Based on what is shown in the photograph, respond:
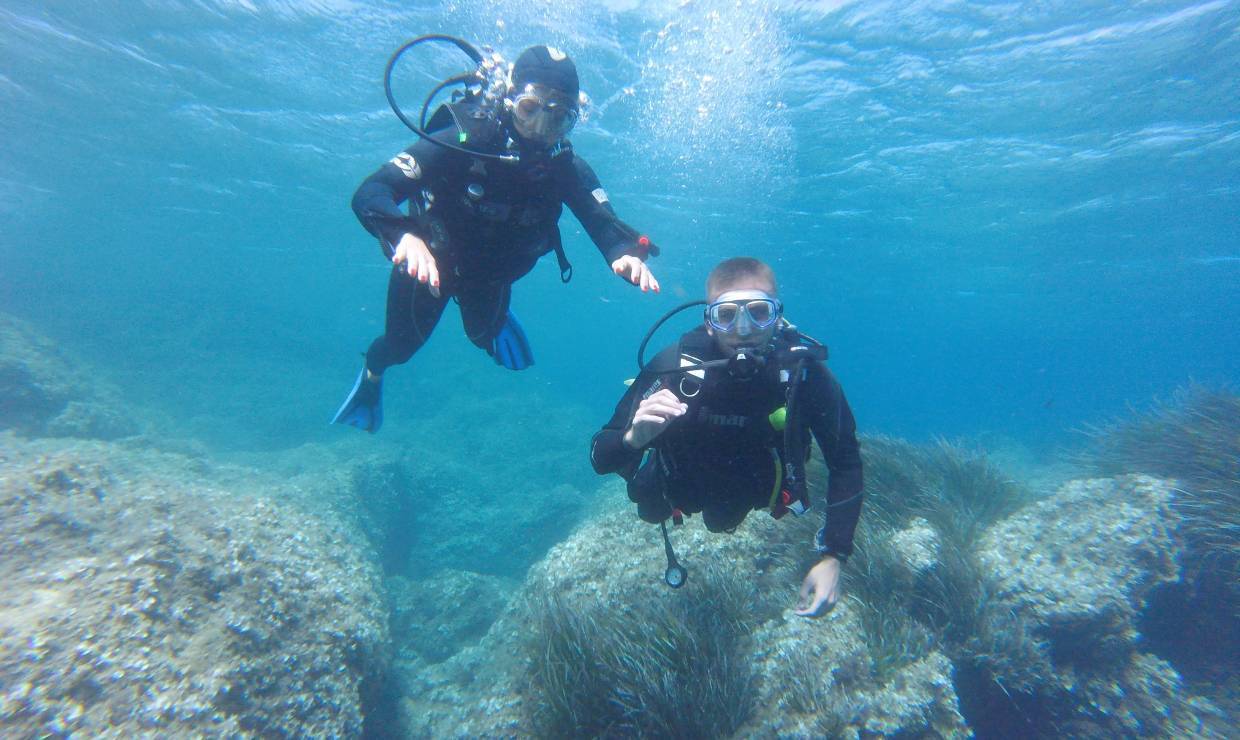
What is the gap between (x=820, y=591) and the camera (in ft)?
9.22

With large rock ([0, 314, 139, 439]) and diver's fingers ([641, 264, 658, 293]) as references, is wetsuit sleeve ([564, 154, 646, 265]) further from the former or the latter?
large rock ([0, 314, 139, 439])

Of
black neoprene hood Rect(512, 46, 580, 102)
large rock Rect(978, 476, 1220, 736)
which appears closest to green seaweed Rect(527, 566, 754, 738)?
large rock Rect(978, 476, 1220, 736)

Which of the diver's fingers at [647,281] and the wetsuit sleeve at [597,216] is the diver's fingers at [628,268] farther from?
the wetsuit sleeve at [597,216]

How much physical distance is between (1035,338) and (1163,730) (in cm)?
8059

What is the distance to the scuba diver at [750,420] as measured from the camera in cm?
300

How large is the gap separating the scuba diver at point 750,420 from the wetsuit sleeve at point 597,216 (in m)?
1.00

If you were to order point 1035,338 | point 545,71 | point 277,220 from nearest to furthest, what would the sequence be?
point 545,71 → point 277,220 → point 1035,338

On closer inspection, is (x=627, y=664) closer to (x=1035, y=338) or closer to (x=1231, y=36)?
(x=1231, y=36)

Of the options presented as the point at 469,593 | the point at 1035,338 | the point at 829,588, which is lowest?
the point at 469,593

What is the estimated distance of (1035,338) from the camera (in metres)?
68.8

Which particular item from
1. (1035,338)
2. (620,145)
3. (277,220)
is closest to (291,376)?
(277,220)

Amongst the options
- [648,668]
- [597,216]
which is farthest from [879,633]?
[597,216]

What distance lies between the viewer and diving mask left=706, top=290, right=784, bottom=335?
305 centimetres

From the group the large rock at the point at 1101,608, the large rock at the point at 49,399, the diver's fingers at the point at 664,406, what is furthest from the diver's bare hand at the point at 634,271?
the large rock at the point at 49,399
